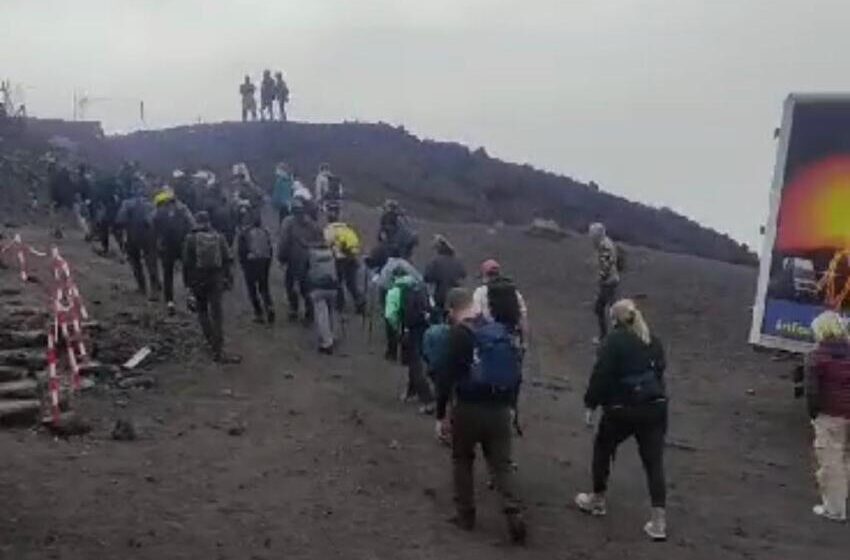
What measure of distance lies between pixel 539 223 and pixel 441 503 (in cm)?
2099

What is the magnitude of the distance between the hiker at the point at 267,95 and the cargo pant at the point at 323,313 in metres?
26.3

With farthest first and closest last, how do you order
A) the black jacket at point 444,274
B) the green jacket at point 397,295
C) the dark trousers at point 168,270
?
the dark trousers at point 168,270 < the black jacket at point 444,274 < the green jacket at point 397,295

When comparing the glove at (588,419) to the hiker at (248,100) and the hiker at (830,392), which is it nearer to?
the hiker at (830,392)

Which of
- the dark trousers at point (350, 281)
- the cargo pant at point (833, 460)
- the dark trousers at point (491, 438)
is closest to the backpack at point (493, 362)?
the dark trousers at point (491, 438)

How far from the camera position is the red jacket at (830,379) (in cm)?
1175

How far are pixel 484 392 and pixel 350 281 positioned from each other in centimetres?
959

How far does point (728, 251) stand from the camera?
41.3 metres

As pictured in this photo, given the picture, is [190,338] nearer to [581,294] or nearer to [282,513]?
[282,513]

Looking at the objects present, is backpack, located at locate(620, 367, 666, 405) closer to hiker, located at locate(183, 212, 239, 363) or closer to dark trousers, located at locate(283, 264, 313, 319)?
hiker, located at locate(183, 212, 239, 363)

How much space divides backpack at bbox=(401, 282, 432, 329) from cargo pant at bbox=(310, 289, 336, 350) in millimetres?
2836

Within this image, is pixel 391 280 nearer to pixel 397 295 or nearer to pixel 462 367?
pixel 397 295

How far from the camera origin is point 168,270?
17.7 meters

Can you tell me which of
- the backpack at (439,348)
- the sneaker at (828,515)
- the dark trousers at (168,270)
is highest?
the backpack at (439,348)

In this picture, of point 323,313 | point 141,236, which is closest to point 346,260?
point 323,313
